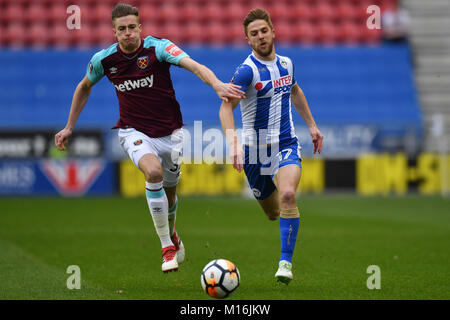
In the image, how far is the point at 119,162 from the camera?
1805 centimetres

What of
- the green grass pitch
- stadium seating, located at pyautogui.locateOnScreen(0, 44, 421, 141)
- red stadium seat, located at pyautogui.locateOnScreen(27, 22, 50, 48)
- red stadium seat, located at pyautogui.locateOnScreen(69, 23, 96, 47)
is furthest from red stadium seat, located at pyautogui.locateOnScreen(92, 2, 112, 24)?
the green grass pitch

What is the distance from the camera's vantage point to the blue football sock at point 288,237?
623 cm

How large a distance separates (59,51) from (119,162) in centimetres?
501

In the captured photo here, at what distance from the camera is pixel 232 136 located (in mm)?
6004

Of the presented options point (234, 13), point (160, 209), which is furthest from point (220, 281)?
point (234, 13)

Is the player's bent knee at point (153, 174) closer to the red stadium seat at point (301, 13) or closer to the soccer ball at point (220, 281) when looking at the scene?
the soccer ball at point (220, 281)

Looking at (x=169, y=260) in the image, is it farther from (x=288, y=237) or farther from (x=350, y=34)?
(x=350, y=34)

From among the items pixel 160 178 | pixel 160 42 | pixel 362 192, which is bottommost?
pixel 362 192

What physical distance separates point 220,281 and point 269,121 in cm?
175

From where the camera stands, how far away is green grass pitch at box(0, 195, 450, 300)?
600cm

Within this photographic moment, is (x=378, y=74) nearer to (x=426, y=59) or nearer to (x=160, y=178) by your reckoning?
(x=426, y=59)
